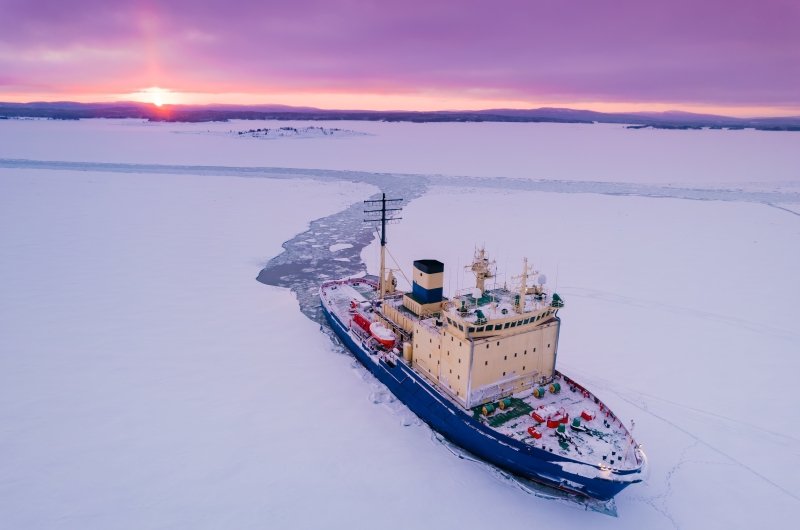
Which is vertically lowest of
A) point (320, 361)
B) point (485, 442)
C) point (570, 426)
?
point (320, 361)

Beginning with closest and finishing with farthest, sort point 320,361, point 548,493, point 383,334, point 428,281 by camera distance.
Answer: point 548,493
point 428,281
point 383,334
point 320,361

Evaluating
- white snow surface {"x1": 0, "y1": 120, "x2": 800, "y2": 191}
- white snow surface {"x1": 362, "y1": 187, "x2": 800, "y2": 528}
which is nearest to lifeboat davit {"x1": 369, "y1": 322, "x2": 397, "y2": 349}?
white snow surface {"x1": 362, "y1": 187, "x2": 800, "y2": 528}

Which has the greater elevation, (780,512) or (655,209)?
(655,209)

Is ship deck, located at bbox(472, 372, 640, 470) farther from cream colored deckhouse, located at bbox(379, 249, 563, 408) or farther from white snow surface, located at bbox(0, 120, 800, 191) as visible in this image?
white snow surface, located at bbox(0, 120, 800, 191)

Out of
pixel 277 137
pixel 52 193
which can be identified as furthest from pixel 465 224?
pixel 277 137

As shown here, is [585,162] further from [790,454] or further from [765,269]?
[790,454]

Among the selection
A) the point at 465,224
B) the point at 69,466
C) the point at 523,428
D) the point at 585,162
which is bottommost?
the point at 69,466

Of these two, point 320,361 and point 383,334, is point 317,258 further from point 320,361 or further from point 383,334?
point 383,334

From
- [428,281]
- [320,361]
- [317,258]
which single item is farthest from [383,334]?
[317,258]
